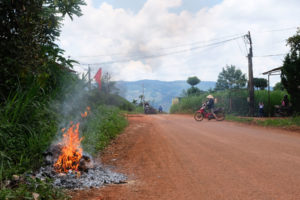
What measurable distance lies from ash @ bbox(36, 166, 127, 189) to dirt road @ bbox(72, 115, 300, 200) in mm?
248

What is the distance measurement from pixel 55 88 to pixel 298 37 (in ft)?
63.3

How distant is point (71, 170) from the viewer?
4.82 m

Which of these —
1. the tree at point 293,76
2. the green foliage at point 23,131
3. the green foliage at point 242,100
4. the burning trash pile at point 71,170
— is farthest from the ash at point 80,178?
the green foliage at point 242,100

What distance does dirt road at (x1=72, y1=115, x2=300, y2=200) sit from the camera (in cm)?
395

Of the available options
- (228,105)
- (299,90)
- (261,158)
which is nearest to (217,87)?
(228,105)

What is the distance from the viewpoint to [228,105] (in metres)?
24.2

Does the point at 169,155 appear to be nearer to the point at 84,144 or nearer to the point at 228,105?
the point at 84,144

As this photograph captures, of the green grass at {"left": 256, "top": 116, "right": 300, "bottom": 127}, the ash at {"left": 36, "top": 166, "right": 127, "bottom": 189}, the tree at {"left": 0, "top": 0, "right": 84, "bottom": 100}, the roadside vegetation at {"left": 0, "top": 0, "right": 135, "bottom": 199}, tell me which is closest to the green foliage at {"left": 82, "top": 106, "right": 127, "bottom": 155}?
the roadside vegetation at {"left": 0, "top": 0, "right": 135, "bottom": 199}

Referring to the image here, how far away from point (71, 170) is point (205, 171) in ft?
8.38

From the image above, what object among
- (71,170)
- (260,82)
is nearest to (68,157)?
(71,170)

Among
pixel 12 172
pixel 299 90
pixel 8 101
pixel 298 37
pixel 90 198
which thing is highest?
pixel 298 37

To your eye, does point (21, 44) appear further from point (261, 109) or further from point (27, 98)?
point (261, 109)

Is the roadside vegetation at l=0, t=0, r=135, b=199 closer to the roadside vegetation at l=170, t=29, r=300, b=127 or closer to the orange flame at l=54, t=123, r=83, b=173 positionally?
the orange flame at l=54, t=123, r=83, b=173

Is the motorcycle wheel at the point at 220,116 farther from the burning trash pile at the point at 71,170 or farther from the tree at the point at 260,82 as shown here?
the tree at the point at 260,82
